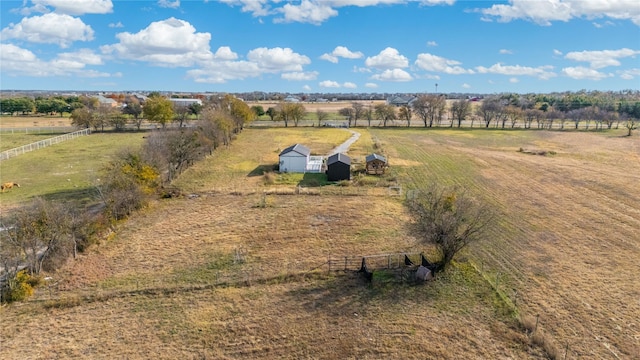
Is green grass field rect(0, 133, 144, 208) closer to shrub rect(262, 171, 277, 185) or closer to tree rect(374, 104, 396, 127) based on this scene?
shrub rect(262, 171, 277, 185)

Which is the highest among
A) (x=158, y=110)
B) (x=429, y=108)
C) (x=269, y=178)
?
(x=429, y=108)

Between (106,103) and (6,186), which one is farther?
(106,103)

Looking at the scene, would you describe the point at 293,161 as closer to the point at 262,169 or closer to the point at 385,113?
the point at 262,169

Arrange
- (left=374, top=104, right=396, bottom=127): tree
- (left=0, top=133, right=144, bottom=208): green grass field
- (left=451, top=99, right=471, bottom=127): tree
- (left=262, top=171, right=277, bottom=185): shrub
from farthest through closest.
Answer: (left=374, top=104, right=396, bottom=127): tree → (left=451, top=99, right=471, bottom=127): tree → (left=262, top=171, right=277, bottom=185): shrub → (left=0, top=133, right=144, bottom=208): green grass field

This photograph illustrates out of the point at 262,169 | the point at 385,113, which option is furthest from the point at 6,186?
the point at 385,113

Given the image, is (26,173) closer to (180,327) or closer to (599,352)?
(180,327)

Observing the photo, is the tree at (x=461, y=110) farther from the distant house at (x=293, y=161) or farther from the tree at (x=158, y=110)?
the tree at (x=158, y=110)

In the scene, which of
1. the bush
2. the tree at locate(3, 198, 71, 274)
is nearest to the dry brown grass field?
the bush

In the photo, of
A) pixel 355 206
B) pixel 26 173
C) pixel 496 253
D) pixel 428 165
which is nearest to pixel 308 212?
pixel 355 206
